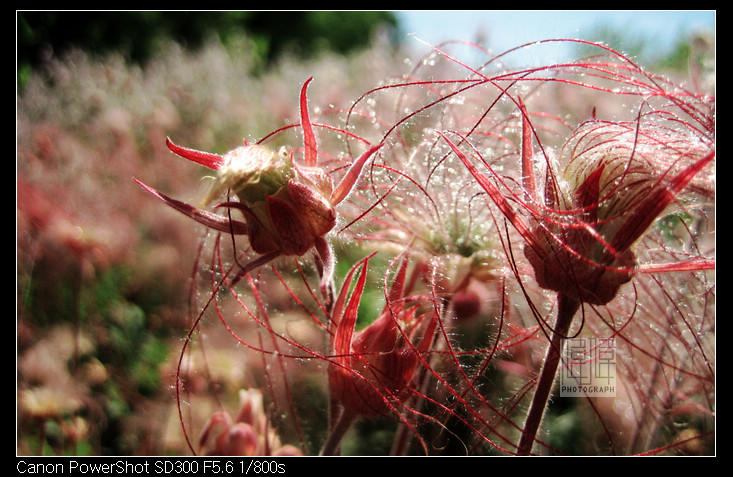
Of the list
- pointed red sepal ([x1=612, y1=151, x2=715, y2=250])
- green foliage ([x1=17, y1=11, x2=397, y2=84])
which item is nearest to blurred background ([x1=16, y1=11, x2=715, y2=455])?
green foliage ([x1=17, y1=11, x2=397, y2=84])

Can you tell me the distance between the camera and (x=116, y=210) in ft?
4.15

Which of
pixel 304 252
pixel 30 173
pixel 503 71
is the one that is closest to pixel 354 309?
pixel 304 252

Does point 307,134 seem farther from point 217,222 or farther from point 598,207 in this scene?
point 598,207

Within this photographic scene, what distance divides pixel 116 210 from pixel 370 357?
99 centimetres

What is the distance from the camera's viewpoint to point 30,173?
1.20m

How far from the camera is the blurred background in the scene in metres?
0.90

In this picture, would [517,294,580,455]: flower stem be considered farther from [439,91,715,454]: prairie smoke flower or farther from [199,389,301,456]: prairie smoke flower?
[199,389,301,456]: prairie smoke flower

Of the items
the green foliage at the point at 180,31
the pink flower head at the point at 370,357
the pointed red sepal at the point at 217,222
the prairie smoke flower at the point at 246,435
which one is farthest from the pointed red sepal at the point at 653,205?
the green foliage at the point at 180,31
